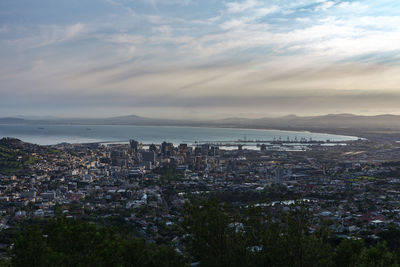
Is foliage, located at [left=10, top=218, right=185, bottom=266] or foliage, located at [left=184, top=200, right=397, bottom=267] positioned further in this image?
foliage, located at [left=184, top=200, right=397, bottom=267]

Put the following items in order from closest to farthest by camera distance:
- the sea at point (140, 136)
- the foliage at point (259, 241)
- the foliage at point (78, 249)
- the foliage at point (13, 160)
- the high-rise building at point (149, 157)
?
the foliage at point (78, 249)
the foliage at point (259, 241)
the foliage at point (13, 160)
the high-rise building at point (149, 157)
the sea at point (140, 136)

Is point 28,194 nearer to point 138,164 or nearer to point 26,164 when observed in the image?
point 26,164

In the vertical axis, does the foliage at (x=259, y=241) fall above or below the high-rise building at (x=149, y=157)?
above

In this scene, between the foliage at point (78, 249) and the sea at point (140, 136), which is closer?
the foliage at point (78, 249)

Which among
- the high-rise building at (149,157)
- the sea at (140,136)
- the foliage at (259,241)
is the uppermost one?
the foliage at (259,241)

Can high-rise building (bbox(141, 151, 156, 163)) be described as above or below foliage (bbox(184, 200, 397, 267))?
below

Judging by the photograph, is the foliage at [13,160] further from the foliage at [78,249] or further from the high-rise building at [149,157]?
the foliage at [78,249]

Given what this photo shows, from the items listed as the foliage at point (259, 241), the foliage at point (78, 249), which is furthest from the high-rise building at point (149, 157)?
the foliage at point (259, 241)

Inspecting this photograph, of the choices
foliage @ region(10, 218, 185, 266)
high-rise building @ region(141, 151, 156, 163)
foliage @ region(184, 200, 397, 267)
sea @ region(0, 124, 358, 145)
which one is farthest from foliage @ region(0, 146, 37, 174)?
sea @ region(0, 124, 358, 145)

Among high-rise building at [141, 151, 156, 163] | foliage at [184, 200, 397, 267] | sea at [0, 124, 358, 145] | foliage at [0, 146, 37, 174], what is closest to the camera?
foliage at [184, 200, 397, 267]

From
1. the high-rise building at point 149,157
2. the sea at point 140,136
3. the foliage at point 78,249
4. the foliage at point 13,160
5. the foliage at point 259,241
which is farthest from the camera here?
the sea at point 140,136

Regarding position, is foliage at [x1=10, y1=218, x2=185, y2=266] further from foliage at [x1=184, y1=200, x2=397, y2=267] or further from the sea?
the sea

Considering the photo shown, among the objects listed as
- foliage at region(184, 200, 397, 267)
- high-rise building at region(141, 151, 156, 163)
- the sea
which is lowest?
high-rise building at region(141, 151, 156, 163)
